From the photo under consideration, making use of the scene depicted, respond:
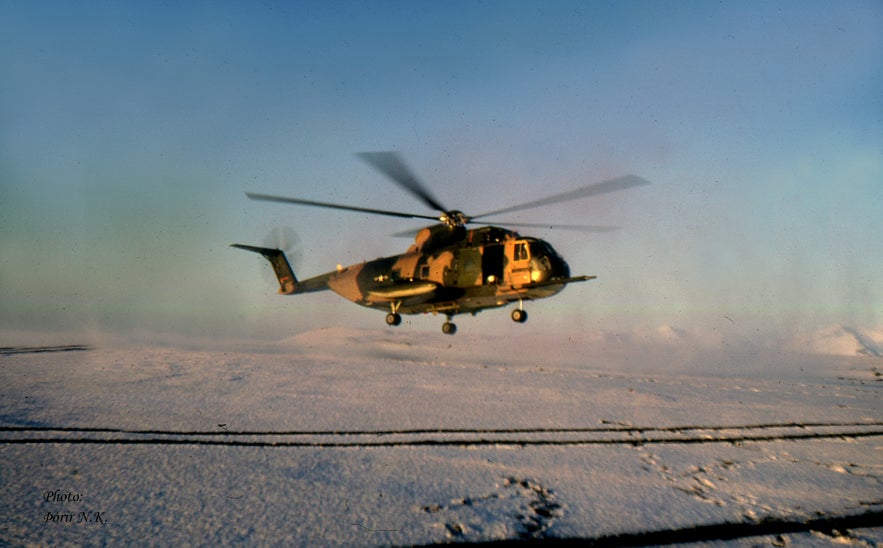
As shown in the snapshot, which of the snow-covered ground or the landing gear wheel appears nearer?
the snow-covered ground

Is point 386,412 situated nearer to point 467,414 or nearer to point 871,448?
point 467,414

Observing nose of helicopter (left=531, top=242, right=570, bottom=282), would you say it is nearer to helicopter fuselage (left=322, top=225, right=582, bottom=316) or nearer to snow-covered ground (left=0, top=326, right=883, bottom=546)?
helicopter fuselage (left=322, top=225, right=582, bottom=316)

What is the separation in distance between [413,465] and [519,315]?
11189mm

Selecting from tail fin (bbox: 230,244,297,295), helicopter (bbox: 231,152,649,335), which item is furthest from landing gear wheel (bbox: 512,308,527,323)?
tail fin (bbox: 230,244,297,295)

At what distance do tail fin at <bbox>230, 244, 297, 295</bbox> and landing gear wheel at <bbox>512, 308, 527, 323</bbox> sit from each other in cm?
1228

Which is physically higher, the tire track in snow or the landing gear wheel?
the landing gear wheel

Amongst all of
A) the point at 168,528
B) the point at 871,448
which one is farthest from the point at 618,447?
the point at 168,528

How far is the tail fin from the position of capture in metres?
22.2

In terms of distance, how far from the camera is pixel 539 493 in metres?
2.84

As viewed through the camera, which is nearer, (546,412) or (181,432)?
(181,432)

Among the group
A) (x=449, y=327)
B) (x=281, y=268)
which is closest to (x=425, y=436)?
(x=449, y=327)

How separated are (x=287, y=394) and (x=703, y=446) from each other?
4384mm

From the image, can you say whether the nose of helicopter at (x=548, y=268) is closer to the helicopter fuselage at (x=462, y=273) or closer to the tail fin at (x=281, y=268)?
the helicopter fuselage at (x=462, y=273)

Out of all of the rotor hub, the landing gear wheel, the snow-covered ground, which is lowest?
the snow-covered ground
